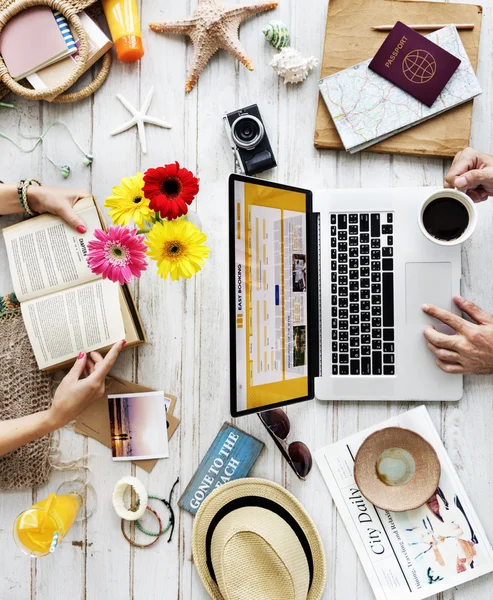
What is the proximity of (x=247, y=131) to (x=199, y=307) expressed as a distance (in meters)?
0.40

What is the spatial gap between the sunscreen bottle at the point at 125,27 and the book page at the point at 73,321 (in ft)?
1.64

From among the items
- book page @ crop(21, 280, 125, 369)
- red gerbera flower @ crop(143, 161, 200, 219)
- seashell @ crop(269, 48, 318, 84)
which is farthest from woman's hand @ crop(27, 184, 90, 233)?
seashell @ crop(269, 48, 318, 84)

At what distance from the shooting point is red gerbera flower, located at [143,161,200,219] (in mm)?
882

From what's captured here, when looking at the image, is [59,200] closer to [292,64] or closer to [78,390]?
[78,390]

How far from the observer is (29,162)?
130 centimetres

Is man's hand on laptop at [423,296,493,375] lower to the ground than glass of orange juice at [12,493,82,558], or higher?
higher

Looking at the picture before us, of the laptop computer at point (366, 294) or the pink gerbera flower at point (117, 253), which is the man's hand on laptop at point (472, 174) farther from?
the pink gerbera flower at point (117, 253)

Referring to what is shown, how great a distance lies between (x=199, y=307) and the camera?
1.27 m

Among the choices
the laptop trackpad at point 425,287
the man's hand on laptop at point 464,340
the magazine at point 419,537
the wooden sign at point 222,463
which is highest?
the laptop trackpad at point 425,287

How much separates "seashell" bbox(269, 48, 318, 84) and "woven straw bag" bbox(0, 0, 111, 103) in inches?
15.0

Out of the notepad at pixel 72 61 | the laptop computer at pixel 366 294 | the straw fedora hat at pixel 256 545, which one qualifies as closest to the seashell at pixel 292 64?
the laptop computer at pixel 366 294

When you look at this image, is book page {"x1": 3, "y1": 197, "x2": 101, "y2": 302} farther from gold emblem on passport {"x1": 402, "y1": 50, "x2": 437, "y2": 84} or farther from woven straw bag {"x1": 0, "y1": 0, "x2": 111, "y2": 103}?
gold emblem on passport {"x1": 402, "y1": 50, "x2": 437, "y2": 84}

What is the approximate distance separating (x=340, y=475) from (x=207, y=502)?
11.6 inches

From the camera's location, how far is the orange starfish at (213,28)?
1.20 m
